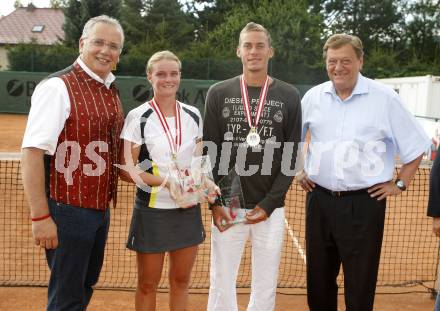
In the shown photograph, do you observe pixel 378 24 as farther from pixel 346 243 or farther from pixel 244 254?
pixel 346 243

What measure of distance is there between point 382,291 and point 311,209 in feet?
6.65

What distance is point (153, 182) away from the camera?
3.17 m

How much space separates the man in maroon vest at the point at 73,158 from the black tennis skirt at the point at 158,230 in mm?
325

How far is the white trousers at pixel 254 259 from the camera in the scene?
3.45 metres

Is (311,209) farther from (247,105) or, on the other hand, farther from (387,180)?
(247,105)

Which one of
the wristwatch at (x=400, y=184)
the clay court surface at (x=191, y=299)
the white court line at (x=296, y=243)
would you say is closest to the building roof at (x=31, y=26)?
the white court line at (x=296, y=243)

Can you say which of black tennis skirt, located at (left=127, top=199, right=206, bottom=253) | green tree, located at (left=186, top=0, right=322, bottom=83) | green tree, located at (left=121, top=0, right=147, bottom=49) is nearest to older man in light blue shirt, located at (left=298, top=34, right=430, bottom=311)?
black tennis skirt, located at (left=127, top=199, right=206, bottom=253)

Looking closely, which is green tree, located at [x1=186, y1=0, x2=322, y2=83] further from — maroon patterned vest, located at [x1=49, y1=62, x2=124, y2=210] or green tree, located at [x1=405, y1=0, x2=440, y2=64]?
maroon patterned vest, located at [x1=49, y1=62, x2=124, y2=210]

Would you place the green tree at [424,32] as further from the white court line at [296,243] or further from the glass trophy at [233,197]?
the glass trophy at [233,197]

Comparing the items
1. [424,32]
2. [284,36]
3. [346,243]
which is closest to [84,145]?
[346,243]

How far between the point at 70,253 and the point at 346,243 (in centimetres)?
183

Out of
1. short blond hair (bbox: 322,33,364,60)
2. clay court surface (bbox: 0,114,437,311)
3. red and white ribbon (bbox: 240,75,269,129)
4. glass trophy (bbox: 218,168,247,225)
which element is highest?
short blond hair (bbox: 322,33,364,60)

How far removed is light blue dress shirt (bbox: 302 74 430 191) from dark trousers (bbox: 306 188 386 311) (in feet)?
0.45

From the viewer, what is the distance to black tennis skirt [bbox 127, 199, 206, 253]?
322 cm
